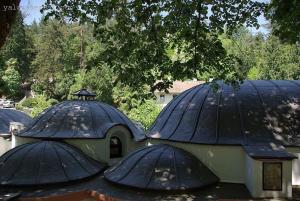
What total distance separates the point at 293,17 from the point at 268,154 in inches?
210

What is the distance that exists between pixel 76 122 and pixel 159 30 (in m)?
9.38

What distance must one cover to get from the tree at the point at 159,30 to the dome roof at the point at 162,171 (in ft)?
13.9

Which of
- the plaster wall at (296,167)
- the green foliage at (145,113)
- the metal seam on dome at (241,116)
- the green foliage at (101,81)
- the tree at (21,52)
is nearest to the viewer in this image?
the plaster wall at (296,167)

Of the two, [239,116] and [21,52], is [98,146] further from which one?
[21,52]

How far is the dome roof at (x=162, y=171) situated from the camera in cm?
1369

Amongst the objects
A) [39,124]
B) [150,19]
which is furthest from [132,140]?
[150,19]

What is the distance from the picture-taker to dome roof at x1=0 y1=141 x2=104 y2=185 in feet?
49.4

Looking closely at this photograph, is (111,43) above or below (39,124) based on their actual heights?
above

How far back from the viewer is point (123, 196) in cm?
1338

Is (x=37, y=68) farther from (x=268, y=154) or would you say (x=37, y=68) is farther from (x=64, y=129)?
(x=268, y=154)

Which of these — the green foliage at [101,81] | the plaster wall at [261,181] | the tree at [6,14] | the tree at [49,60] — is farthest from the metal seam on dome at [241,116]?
the tree at [49,60]

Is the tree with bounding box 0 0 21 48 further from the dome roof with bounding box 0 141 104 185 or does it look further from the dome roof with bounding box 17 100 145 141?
the dome roof with bounding box 17 100 145 141

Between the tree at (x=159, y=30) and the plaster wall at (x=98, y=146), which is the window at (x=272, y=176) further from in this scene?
the plaster wall at (x=98, y=146)

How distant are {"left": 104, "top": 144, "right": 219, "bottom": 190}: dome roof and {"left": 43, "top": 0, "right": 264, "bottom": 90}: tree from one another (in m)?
4.24
